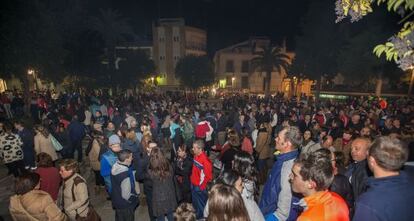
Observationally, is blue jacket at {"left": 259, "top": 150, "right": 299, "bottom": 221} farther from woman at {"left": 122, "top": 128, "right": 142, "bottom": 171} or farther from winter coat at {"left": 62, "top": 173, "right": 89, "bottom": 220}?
woman at {"left": 122, "top": 128, "right": 142, "bottom": 171}

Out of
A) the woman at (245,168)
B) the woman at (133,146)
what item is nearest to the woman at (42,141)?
the woman at (133,146)

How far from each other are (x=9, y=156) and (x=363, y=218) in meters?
8.25

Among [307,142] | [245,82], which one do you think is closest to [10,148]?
[307,142]

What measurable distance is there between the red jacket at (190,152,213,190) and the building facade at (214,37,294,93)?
5019 centimetres

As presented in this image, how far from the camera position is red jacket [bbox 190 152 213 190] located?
223 inches

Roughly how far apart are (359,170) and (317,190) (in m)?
2.14

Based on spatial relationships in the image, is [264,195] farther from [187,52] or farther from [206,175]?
[187,52]

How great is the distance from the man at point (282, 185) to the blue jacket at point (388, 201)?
102cm

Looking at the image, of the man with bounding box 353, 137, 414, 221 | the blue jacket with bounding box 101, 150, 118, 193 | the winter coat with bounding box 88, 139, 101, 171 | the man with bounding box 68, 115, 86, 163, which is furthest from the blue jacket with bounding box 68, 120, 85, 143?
the man with bounding box 353, 137, 414, 221

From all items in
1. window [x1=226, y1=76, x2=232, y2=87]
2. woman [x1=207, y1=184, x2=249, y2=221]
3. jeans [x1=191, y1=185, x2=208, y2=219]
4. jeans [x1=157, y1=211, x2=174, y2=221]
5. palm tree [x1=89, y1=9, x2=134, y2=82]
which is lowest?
jeans [x1=157, y1=211, x2=174, y2=221]

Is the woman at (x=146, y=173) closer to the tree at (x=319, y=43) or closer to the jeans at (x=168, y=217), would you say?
the jeans at (x=168, y=217)

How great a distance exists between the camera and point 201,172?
18.7ft

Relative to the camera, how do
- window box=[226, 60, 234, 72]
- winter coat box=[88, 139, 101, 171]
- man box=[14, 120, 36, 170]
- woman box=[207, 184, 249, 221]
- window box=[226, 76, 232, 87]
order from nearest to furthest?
woman box=[207, 184, 249, 221] → winter coat box=[88, 139, 101, 171] → man box=[14, 120, 36, 170] → window box=[226, 60, 234, 72] → window box=[226, 76, 232, 87]

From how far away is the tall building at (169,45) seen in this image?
178 ft
